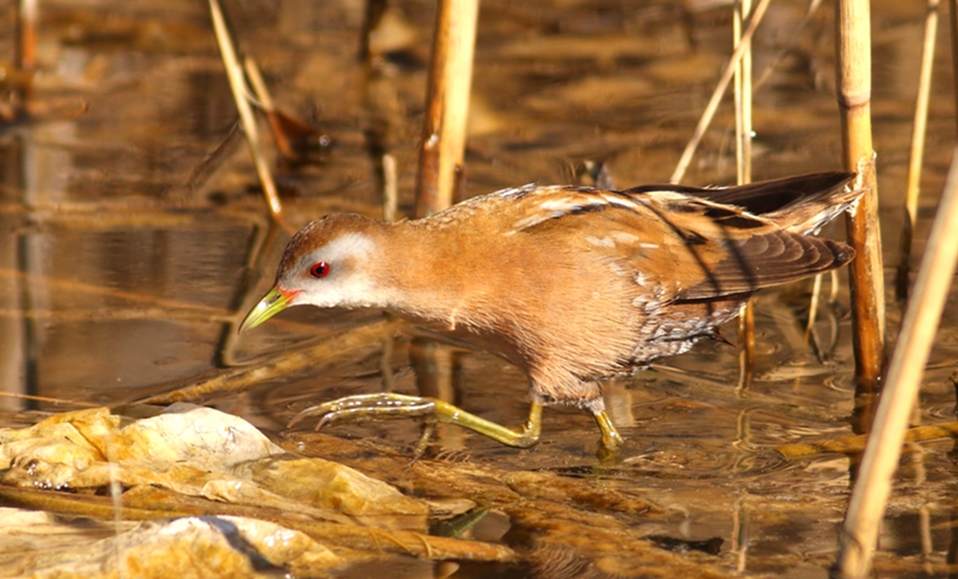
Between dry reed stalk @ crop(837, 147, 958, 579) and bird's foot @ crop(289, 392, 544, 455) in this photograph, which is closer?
dry reed stalk @ crop(837, 147, 958, 579)

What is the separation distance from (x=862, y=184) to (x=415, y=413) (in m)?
1.77

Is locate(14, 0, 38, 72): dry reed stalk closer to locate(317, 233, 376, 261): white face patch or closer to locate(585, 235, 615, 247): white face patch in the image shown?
locate(317, 233, 376, 261): white face patch

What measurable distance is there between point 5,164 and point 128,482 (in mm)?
4087

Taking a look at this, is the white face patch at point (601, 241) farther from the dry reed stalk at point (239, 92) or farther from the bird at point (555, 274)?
the dry reed stalk at point (239, 92)

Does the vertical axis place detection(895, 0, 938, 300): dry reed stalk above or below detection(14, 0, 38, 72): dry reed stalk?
below

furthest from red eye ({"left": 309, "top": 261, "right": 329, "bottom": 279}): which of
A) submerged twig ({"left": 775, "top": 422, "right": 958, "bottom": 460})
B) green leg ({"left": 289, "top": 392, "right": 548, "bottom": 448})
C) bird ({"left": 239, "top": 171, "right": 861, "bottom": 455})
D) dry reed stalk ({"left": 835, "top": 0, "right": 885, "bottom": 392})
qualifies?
dry reed stalk ({"left": 835, "top": 0, "right": 885, "bottom": 392})

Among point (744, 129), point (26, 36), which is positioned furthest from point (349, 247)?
point (26, 36)

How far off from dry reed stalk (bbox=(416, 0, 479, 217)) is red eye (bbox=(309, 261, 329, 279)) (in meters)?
1.01

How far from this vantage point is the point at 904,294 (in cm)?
533

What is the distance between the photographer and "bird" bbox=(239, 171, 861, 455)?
4145 mm

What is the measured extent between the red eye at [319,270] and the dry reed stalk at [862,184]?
187 cm

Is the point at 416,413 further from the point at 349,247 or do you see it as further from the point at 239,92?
the point at 239,92

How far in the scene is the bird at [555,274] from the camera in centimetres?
414

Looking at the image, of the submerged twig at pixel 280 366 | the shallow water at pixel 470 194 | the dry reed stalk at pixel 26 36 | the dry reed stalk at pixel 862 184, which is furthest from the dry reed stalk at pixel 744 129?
the dry reed stalk at pixel 26 36
